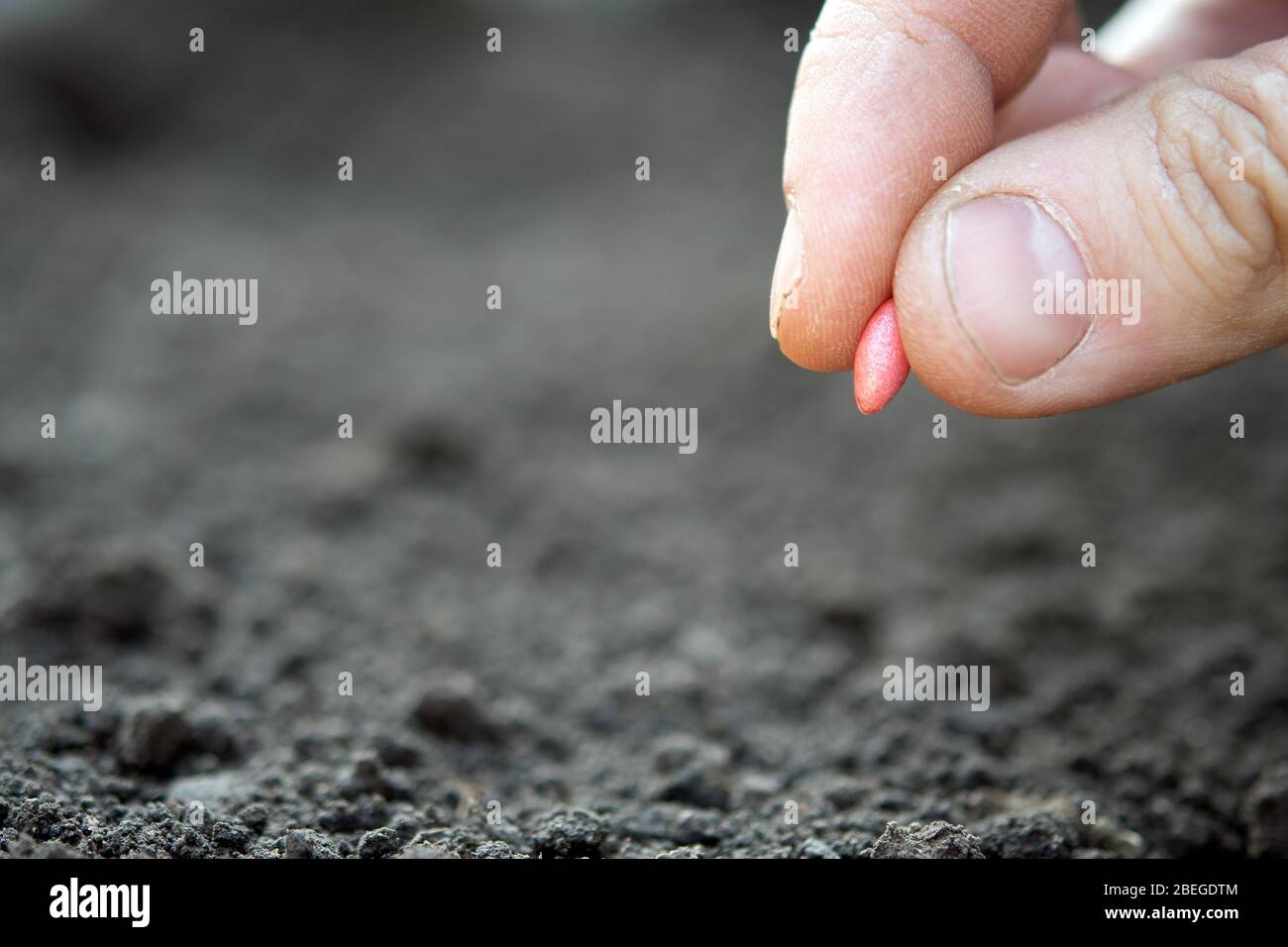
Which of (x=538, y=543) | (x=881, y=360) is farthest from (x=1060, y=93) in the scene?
(x=538, y=543)

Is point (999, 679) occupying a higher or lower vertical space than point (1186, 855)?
higher

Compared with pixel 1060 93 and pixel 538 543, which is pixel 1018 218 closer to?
pixel 1060 93

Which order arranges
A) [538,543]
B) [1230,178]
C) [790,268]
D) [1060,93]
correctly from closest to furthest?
Result: [1230,178], [790,268], [1060,93], [538,543]

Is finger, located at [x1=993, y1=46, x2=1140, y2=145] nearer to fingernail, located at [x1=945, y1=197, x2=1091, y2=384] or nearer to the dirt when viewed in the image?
fingernail, located at [x1=945, y1=197, x2=1091, y2=384]

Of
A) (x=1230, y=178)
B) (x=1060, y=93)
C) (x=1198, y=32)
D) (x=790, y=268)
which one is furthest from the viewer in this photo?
(x=1198, y=32)

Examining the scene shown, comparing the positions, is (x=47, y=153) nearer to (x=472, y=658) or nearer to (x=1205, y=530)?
(x=472, y=658)
